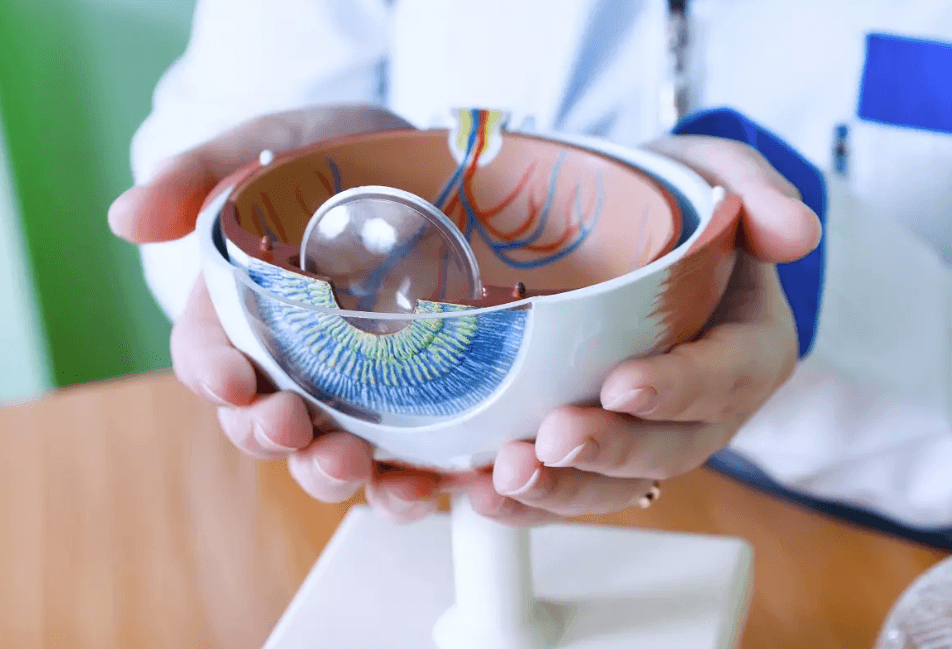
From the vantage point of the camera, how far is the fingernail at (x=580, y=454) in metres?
0.27

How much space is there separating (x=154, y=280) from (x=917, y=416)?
44 centimetres

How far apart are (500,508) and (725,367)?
0.08 metres

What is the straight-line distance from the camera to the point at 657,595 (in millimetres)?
387

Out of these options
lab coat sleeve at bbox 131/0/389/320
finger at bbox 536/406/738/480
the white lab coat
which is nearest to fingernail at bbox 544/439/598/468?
finger at bbox 536/406/738/480

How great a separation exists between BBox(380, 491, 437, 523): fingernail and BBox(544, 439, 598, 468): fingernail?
0.23 ft

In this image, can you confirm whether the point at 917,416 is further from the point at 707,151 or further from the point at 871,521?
the point at 707,151

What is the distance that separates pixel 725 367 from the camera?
31 cm

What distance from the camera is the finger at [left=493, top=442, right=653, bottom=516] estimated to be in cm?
28

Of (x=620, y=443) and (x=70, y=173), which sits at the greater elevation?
(x=620, y=443)

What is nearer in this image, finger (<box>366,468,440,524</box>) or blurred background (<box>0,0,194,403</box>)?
finger (<box>366,468,440,524</box>)

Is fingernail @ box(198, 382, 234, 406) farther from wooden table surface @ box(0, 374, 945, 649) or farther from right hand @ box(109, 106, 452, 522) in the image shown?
wooden table surface @ box(0, 374, 945, 649)

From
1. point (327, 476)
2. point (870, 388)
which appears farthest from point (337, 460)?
point (870, 388)

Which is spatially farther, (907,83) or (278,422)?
(907,83)

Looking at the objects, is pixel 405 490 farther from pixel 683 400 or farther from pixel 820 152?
pixel 820 152
